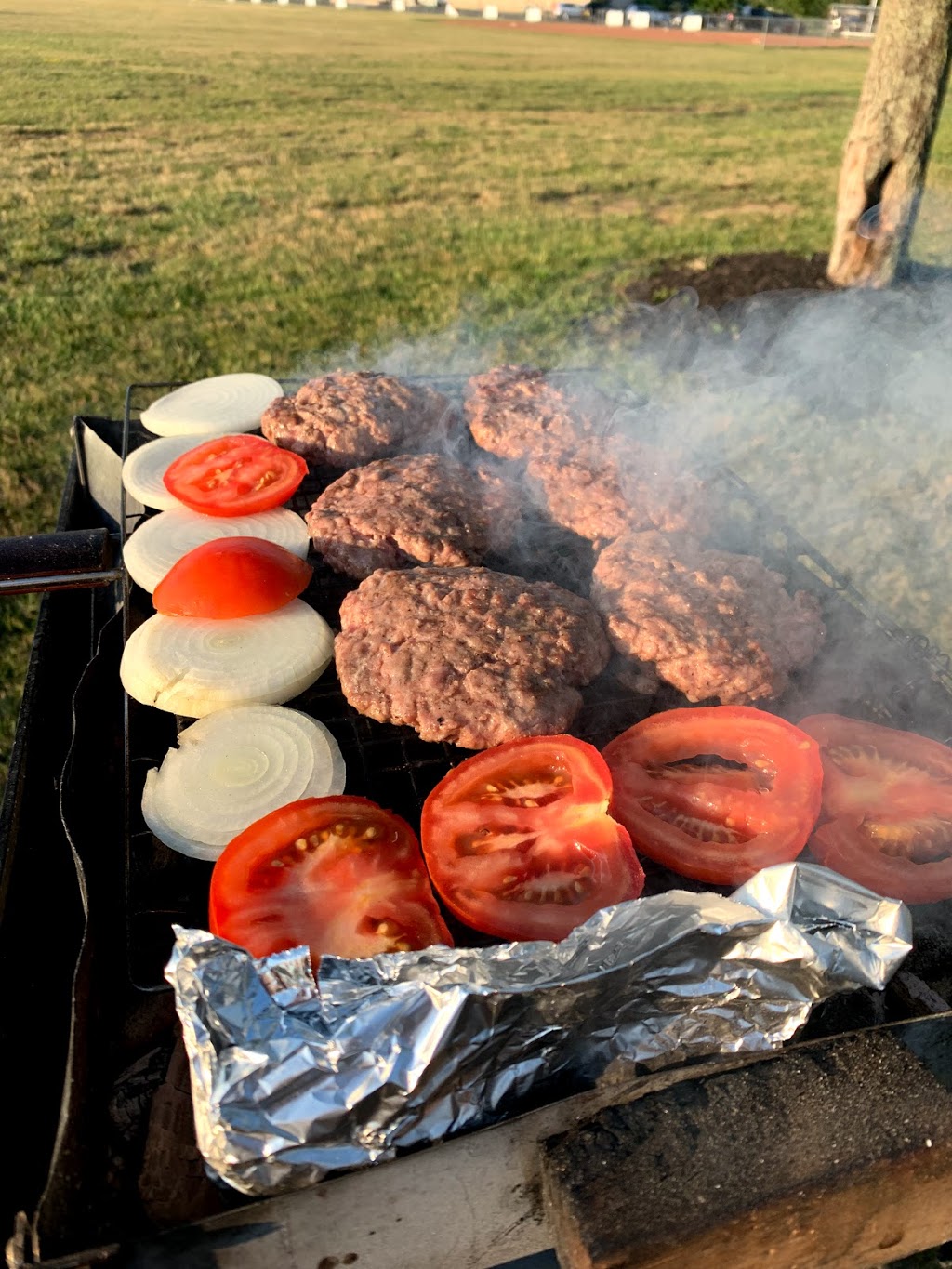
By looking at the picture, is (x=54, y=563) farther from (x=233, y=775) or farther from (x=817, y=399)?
(x=817, y=399)

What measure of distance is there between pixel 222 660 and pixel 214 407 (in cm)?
243

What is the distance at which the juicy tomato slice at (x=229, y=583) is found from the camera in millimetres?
3521

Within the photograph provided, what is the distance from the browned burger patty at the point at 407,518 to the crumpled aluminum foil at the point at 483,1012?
2106 mm

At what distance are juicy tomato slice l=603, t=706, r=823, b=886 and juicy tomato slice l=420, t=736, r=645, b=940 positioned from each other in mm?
206

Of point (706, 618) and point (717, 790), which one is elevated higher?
point (706, 618)

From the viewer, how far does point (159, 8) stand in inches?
344

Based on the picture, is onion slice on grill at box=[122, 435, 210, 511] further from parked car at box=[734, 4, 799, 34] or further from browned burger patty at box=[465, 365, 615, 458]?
parked car at box=[734, 4, 799, 34]

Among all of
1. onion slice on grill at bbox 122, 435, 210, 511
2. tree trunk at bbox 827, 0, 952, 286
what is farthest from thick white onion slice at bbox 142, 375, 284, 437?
tree trunk at bbox 827, 0, 952, 286

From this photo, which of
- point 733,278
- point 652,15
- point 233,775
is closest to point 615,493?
point 233,775

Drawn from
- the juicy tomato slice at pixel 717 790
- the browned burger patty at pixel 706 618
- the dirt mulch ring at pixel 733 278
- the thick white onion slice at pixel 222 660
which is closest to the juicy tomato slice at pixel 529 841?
the juicy tomato slice at pixel 717 790

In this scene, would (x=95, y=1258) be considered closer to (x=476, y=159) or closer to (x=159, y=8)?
(x=159, y=8)

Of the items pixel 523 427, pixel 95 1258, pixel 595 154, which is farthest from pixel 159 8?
pixel 595 154

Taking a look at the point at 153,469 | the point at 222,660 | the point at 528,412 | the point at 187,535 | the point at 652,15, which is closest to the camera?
the point at 222,660

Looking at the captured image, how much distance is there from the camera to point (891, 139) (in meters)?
9.65
